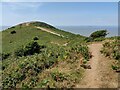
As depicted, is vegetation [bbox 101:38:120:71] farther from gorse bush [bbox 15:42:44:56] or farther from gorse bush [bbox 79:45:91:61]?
gorse bush [bbox 15:42:44:56]

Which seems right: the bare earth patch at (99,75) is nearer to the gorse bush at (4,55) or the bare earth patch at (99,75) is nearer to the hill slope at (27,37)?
the gorse bush at (4,55)

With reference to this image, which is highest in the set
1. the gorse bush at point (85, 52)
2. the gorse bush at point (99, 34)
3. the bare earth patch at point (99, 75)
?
the gorse bush at point (99, 34)

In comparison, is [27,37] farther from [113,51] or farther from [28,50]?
[113,51]

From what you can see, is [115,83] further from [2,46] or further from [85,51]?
[2,46]

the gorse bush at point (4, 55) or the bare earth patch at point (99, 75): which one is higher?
the gorse bush at point (4, 55)

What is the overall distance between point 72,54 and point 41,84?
630 centimetres

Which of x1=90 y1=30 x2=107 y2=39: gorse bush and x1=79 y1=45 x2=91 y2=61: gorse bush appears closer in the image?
x1=79 y1=45 x2=91 y2=61: gorse bush

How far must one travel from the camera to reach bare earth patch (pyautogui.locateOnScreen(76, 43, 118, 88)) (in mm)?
24091

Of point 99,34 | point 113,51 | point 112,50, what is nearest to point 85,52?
point 112,50

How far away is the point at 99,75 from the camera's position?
25.7 meters

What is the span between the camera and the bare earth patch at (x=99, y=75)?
24091 millimetres

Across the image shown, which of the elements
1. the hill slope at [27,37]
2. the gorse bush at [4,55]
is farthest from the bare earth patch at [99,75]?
the hill slope at [27,37]

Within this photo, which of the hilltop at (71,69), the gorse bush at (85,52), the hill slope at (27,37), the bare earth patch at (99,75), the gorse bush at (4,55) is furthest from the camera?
the hill slope at (27,37)

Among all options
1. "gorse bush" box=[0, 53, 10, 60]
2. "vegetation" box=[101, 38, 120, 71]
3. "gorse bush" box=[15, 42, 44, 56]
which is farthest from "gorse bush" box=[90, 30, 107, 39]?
"gorse bush" box=[0, 53, 10, 60]
